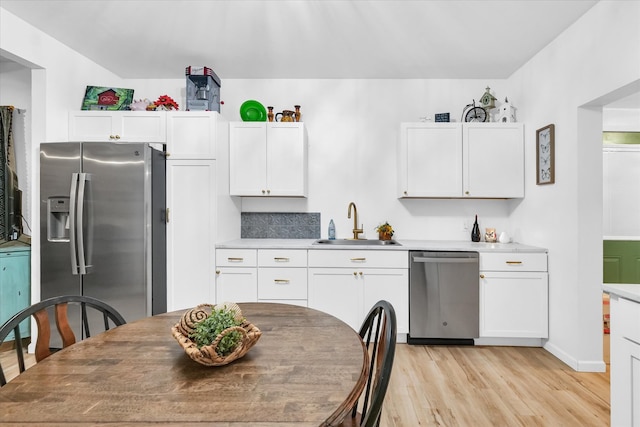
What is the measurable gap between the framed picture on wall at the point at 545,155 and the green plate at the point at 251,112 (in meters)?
2.62

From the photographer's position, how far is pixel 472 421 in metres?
2.07

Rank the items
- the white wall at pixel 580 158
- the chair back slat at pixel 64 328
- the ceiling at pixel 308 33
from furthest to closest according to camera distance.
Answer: the ceiling at pixel 308 33 → the white wall at pixel 580 158 → the chair back slat at pixel 64 328

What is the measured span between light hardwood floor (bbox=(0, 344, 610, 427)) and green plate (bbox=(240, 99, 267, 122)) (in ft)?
8.55

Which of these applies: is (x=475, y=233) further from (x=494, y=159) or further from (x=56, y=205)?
(x=56, y=205)

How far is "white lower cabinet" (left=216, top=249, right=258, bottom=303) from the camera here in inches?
126

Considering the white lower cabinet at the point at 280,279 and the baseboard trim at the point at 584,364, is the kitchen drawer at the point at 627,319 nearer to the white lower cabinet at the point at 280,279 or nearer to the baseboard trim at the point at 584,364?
the baseboard trim at the point at 584,364

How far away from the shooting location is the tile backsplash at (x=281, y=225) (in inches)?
152

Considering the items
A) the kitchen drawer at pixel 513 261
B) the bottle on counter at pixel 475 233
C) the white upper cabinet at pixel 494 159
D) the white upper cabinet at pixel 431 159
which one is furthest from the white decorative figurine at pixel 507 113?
the kitchen drawer at pixel 513 261

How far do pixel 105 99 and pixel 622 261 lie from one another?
223 inches

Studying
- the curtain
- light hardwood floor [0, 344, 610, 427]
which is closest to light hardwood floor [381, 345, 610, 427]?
light hardwood floor [0, 344, 610, 427]

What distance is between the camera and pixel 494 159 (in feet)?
11.4

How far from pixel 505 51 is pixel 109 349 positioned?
11.9 ft

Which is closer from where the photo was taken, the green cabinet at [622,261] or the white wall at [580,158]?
the white wall at [580,158]

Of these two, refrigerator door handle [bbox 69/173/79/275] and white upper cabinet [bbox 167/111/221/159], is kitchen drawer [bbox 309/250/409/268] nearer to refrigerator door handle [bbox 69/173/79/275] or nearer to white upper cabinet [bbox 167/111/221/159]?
white upper cabinet [bbox 167/111/221/159]
